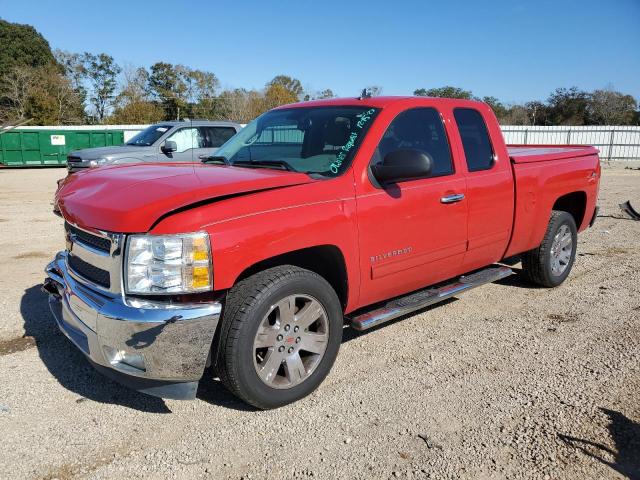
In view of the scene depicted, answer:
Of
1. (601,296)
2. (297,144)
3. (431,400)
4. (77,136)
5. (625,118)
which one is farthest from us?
(625,118)

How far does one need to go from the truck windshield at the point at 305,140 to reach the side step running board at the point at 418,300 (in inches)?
41.3

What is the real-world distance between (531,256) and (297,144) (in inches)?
117

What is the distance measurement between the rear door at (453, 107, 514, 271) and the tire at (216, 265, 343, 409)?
1.67 meters

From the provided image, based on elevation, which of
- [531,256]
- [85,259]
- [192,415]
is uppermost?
[85,259]

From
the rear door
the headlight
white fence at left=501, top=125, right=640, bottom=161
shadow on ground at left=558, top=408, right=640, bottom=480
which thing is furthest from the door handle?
white fence at left=501, top=125, right=640, bottom=161

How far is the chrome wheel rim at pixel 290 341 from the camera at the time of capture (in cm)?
312

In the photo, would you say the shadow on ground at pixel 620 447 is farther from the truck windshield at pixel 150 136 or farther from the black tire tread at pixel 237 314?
the truck windshield at pixel 150 136

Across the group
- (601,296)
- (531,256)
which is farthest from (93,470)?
(601,296)

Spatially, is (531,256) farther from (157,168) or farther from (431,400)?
(157,168)

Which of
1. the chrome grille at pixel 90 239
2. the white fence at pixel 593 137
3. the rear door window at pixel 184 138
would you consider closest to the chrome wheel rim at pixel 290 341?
the chrome grille at pixel 90 239

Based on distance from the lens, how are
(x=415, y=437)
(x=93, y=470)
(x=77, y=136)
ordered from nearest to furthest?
(x=93, y=470) < (x=415, y=437) < (x=77, y=136)

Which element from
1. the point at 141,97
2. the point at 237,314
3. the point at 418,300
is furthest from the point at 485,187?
the point at 141,97

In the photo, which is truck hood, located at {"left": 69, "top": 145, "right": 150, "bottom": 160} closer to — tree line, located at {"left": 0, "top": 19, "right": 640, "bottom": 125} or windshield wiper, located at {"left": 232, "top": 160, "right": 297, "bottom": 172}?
windshield wiper, located at {"left": 232, "top": 160, "right": 297, "bottom": 172}

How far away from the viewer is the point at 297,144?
159 inches
